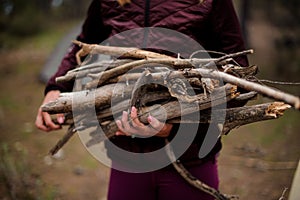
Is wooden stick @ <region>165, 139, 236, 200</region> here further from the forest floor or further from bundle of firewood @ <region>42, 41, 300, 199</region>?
the forest floor

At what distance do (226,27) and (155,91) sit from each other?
35 centimetres

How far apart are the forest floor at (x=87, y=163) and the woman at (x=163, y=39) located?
0.97m

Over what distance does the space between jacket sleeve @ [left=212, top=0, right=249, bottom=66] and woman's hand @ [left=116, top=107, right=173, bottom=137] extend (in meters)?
0.35

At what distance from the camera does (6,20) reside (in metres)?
6.60

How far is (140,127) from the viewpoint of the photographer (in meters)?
1.21

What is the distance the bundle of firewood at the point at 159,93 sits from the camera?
3.65 ft

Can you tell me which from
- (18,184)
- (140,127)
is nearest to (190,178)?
(140,127)

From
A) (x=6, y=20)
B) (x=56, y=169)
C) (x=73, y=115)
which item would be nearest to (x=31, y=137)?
(x=56, y=169)

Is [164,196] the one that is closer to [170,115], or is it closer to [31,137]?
[170,115]

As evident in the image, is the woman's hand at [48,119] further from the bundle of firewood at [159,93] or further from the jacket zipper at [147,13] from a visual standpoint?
the jacket zipper at [147,13]

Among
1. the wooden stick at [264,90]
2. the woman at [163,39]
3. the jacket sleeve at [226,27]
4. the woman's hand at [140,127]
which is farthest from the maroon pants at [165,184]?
the wooden stick at [264,90]

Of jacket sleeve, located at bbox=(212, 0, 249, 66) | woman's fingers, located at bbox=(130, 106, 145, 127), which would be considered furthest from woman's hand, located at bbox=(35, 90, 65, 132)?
jacket sleeve, located at bbox=(212, 0, 249, 66)

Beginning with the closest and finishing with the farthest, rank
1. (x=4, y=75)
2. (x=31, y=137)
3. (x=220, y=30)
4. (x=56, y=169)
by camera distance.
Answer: (x=220, y=30) → (x=56, y=169) → (x=31, y=137) → (x=4, y=75)

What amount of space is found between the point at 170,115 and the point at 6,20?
6.10 m
